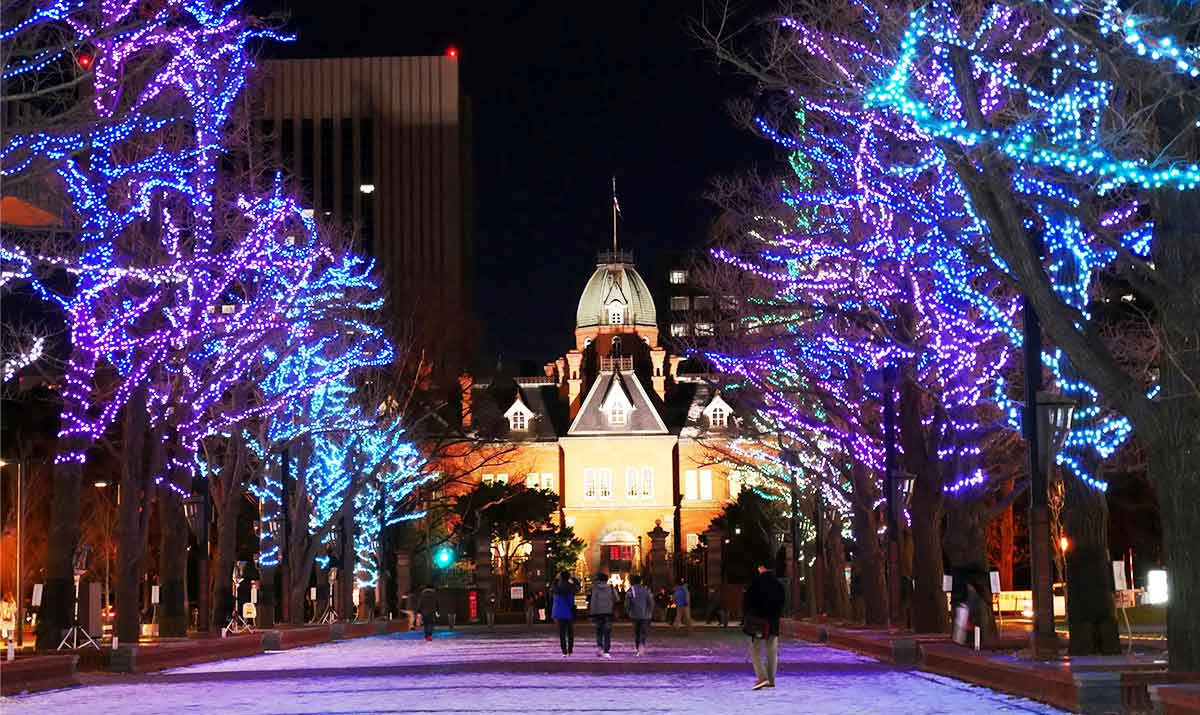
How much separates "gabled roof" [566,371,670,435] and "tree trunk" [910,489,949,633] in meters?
91.4

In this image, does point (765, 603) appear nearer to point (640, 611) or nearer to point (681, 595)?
point (640, 611)

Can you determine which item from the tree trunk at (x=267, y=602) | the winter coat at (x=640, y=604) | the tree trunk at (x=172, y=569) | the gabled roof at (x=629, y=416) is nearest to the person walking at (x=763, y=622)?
the winter coat at (x=640, y=604)

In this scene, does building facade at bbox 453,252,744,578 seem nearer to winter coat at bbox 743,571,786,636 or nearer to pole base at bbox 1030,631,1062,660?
winter coat at bbox 743,571,786,636

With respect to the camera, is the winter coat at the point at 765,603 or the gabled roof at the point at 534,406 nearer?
the winter coat at the point at 765,603

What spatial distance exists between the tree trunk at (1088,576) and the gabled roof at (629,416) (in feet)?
326

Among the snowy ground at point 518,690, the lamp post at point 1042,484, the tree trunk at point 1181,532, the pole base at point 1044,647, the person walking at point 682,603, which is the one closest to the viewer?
the tree trunk at point 1181,532

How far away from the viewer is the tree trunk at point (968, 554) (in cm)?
2605

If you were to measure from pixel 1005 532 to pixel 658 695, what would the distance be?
56.5 metres

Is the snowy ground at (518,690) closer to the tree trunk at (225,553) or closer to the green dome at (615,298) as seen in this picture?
the tree trunk at (225,553)

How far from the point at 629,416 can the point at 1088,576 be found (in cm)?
10063

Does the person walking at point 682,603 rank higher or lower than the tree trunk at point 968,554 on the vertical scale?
lower

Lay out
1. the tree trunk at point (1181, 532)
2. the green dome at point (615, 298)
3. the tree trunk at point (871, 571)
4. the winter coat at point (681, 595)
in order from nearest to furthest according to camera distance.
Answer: the tree trunk at point (1181, 532) → the tree trunk at point (871, 571) → the winter coat at point (681, 595) → the green dome at point (615, 298)

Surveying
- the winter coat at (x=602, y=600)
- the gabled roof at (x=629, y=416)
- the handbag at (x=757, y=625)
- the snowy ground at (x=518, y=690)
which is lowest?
the snowy ground at (x=518, y=690)

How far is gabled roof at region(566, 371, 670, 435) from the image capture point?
120688 millimetres
